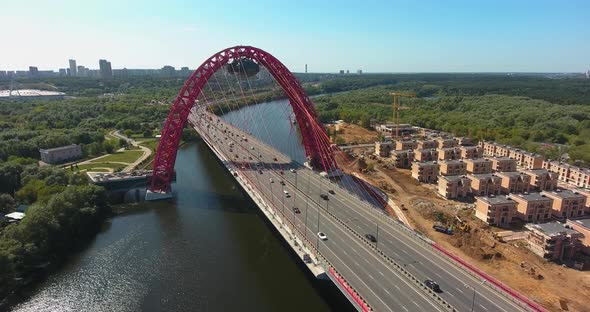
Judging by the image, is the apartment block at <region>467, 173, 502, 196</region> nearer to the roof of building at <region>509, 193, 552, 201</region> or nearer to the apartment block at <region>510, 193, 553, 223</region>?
the roof of building at <region>509, 193, 552, 201</region>

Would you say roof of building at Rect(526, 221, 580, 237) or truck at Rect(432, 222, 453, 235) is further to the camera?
truck at Rect(432, 222, 453, 235)

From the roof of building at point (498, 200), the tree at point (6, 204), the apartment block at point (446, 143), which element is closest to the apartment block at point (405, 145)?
the apartment block at point (446, 143)

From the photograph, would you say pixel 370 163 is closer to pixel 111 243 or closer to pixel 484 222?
pixel 484 222

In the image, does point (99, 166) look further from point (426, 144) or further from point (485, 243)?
point (426, 144)

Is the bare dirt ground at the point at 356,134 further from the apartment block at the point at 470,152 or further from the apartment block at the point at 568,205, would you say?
the apartment block at the point at 568,205

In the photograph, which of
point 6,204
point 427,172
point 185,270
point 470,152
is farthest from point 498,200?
point 6,204

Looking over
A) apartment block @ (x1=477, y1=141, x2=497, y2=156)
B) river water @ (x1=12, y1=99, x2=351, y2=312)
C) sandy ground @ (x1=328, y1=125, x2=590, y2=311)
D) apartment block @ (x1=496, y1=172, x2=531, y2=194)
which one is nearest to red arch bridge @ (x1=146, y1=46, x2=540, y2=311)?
river water @ (x1=12, y1=99, x2=351, y2=312)
